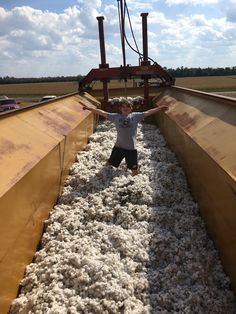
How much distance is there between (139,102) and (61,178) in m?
6.60

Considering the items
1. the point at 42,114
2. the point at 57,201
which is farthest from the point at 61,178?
the point at 42,114

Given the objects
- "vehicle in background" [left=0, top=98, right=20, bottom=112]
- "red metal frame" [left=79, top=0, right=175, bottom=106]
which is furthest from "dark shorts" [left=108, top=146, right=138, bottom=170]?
"vehicle in background" [left=0, top=98, right=20, bottom=112]

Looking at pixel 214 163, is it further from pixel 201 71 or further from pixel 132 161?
pixel 201 71

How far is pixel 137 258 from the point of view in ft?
11.0

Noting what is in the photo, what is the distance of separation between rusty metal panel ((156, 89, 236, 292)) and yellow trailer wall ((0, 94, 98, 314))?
1544 mm

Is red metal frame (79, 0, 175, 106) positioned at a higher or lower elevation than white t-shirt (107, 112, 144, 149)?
Answer: higher

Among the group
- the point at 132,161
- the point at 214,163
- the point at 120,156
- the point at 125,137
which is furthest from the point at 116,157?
the point at 214,163

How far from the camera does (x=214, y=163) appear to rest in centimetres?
343

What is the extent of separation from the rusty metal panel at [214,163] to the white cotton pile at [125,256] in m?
0.16

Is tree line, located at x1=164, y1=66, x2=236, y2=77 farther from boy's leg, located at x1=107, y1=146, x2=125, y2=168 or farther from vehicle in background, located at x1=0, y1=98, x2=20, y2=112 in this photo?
boy's leg, located at x1=107, y1=146, x2=125, y2=168

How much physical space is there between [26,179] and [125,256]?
1029mm

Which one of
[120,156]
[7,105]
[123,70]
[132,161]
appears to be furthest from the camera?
[7,105]

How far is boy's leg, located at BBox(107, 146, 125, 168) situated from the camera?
6008mm

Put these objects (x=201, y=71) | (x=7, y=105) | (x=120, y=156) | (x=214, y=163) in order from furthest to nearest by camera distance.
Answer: (x=201, y=71) < (x=7, y=105) < (x=120, y=156) < (x=214, y=163)
